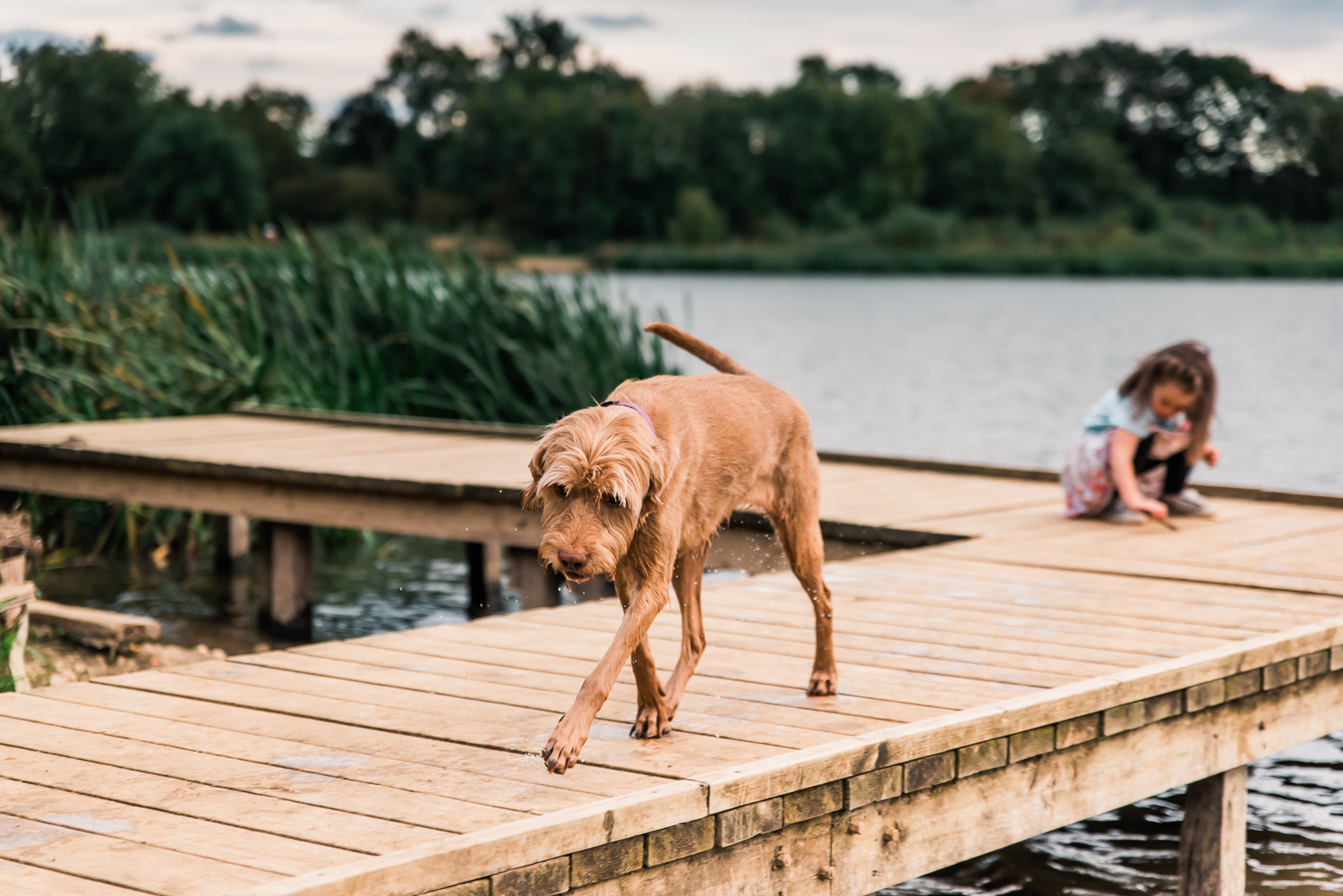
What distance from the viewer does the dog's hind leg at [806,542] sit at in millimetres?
3264

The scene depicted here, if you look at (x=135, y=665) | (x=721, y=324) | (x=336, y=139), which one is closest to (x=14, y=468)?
(x=135, y=665)

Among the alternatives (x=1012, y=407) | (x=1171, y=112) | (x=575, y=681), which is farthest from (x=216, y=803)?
(x=1171, y=112)

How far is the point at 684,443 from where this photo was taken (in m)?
2.84

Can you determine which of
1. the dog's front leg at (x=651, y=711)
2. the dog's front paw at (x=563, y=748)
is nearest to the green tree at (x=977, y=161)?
the dog's front leg at (x=651, y=711)

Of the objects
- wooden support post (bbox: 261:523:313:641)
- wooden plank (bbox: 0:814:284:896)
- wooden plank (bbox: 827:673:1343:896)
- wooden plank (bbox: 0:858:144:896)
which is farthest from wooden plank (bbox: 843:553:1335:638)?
wooden support post (bbox: 261:523:313:641)

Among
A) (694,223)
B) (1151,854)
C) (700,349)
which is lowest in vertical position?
(1151,854)

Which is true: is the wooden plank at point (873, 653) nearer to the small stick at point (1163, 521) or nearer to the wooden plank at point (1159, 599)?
the wooden plank at point (1159, 599)

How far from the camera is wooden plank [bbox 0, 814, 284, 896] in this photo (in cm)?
224

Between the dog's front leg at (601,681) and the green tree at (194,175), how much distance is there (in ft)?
35.3

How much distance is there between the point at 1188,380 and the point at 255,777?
4.28 m

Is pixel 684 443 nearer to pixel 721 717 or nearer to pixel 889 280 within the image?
pixel 721 717

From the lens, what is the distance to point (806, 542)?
3.28 meters

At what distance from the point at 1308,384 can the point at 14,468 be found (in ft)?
64.8

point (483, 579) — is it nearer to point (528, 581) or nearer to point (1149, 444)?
point (528, 581)
